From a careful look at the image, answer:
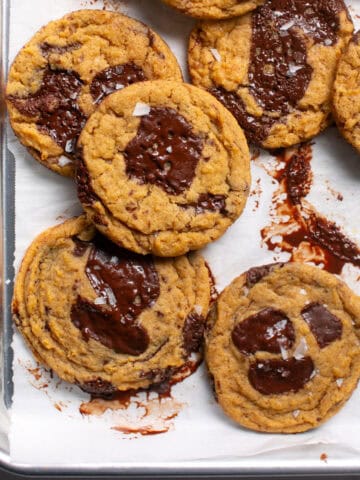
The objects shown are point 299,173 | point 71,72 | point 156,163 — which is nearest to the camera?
point 156,163

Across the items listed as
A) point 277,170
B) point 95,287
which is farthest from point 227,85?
point 95,287

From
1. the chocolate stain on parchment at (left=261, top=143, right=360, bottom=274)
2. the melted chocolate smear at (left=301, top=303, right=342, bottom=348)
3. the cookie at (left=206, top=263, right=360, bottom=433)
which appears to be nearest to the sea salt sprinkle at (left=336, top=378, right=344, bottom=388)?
the cookie at (left=206, top=263, right=360, bottom=433)

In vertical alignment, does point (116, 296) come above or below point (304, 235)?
below

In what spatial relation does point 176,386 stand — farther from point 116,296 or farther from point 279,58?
point 279,58

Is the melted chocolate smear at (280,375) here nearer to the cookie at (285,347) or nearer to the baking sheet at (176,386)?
the cookie at (285,347)

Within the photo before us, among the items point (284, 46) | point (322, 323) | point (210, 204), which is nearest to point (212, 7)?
point (284, 46)

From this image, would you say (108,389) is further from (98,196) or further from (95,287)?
(98,196)
